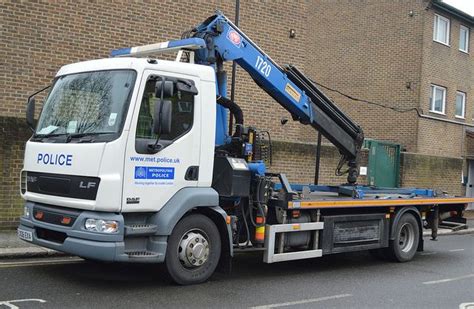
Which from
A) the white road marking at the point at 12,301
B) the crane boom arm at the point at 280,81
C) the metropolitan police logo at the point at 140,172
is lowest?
the white road marking at the point at 12,301

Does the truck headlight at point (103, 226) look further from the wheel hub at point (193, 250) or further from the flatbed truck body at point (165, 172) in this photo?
the wheel hub at point (193, 250)

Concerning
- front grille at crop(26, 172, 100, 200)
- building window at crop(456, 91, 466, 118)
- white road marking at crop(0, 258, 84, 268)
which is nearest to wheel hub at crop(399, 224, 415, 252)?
white road marking at crop(0, 258, 84, 268)

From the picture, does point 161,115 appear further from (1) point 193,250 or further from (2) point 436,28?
(2) point 436,28

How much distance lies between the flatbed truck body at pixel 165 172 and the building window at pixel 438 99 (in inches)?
540

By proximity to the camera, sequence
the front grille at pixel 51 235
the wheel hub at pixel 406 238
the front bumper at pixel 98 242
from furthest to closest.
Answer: the wheel hub at pixel 406 238
the front grille at pixel 51 235
the front bumper at pixel 98 242

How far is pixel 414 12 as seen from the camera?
67.3 ft

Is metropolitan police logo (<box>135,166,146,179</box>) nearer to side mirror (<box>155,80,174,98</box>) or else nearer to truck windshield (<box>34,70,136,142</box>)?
truck windshield (<box>34,70,136,142</box>)

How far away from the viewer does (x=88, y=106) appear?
6.79 m

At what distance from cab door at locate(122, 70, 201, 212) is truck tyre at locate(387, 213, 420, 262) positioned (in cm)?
462

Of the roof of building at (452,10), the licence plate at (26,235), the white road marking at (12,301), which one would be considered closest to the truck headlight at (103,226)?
the white road marking at (12,301)

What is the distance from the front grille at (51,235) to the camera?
667 cm

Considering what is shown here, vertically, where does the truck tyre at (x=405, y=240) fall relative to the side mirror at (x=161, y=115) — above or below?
below

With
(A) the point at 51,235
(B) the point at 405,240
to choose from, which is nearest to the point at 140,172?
(A) the point at 51,235

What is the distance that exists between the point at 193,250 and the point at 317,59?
59.0ft
